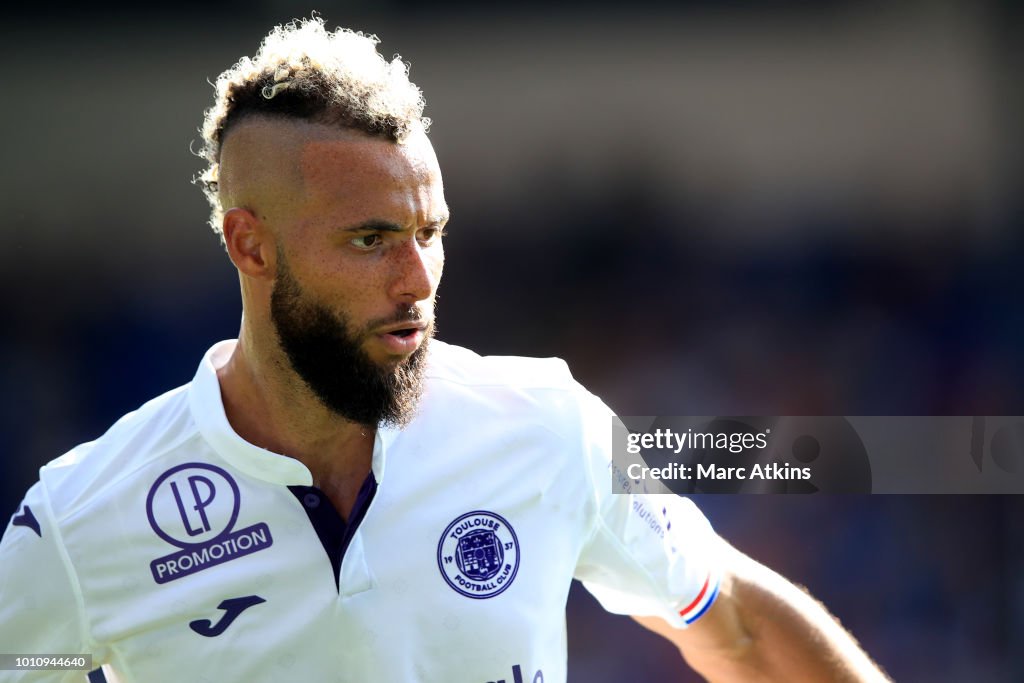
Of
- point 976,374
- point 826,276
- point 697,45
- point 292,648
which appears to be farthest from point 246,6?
point 292,648

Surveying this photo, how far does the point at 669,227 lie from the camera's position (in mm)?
6715

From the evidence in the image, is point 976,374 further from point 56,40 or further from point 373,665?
point 56,40

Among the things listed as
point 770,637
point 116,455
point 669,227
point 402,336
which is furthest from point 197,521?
point 669,227

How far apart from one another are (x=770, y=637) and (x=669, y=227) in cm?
477

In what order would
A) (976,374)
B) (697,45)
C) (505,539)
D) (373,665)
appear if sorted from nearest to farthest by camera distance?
(373,665) < (505,539) < (976,374) < (697,45)

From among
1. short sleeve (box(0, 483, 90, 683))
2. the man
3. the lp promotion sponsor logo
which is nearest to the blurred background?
the man

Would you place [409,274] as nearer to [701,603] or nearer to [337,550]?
[337,550]

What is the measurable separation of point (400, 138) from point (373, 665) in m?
0.94

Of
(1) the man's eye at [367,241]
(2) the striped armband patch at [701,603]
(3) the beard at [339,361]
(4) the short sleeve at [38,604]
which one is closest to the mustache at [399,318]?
(3) the beard at [339,361]

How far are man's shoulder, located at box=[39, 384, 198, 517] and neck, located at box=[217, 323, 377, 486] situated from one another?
10 cm

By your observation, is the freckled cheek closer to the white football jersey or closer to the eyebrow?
the eyebrow

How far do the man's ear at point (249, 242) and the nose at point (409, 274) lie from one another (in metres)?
0.26

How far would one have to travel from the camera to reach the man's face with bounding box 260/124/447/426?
1.92 m

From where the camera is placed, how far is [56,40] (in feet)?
21.3
